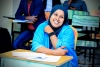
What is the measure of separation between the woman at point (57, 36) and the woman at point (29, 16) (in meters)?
1.00

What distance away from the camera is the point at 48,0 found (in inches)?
130

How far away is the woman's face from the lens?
6.06 feet

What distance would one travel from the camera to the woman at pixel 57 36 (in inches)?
66.8

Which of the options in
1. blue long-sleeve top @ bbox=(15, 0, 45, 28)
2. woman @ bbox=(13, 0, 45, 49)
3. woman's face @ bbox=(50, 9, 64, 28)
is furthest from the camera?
blue long-sleeve top @ bbox=(15, 0, 45, 28)

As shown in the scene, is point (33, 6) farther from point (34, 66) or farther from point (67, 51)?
point (34, 66)

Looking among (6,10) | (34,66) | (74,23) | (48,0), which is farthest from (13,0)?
(34,66)

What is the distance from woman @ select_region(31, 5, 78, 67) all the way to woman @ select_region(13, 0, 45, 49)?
1001 mm

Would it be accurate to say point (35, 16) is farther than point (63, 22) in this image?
Yes

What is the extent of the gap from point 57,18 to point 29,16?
3.75ft

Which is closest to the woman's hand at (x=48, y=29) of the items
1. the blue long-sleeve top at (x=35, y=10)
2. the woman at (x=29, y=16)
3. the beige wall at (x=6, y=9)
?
the woman at (x=29, y=16)

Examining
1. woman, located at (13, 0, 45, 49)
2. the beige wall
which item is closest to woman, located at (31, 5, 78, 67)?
woman, located at (13, 0, 45, 49)

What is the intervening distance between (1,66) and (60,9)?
80cm

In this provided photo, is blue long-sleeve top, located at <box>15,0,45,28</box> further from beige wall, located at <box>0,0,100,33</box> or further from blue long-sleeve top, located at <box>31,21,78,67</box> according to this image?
blue long-sleeve top, located at <box>31,21,78,67</box>

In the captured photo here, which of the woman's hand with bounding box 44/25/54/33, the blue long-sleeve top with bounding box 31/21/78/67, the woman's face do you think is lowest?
the blue long-sleeve top with bounding box 31/21/78/67
